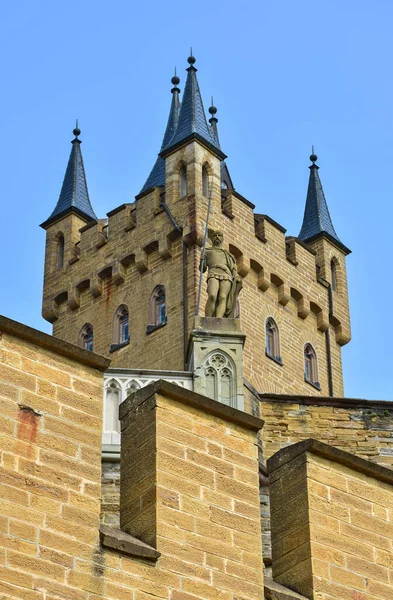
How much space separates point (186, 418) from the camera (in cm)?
972

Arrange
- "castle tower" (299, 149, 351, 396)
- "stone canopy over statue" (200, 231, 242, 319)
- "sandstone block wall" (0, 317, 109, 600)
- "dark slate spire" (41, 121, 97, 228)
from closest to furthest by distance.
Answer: "sandstone block wall" (0, 317, 109, 600) → "stone canopy over statue" (200, 231, 242, 319) → "castle tower" (299, 149, 351, 396) → "dark slate spire" (41, 121, 97, 228)

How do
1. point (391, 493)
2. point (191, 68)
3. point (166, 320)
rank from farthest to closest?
point (191, 68), point (166, 320), point (391, 493)

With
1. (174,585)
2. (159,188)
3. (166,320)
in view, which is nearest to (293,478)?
(174,585)

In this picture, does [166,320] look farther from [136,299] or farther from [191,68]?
[191,68]

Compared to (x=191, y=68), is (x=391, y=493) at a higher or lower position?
lower

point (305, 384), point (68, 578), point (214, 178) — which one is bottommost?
point (68, 578)

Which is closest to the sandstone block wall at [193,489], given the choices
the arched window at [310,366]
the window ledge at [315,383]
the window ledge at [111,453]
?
the window ledge at [111,453]

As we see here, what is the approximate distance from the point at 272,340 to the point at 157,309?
285 centimetres

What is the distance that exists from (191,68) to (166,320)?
26.0ft

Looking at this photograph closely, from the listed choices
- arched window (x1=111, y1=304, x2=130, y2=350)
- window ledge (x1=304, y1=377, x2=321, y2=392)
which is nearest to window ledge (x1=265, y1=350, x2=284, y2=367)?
window ledge (x1=304, y1=377, x2=321, y2=392)

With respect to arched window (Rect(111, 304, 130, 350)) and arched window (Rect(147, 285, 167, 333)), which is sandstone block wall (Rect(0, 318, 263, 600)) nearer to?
arched window (Rect(147, 285, 167, 333))

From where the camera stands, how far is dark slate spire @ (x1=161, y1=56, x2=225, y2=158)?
37.8 m

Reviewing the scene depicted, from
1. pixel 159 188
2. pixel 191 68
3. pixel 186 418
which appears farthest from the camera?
pixel 191 68

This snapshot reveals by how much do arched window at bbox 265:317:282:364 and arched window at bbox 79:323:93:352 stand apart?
409 centimetres
